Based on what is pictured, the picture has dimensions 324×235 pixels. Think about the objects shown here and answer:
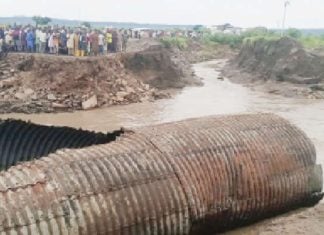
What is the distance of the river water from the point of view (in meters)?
22.8

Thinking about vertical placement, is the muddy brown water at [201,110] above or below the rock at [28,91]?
below

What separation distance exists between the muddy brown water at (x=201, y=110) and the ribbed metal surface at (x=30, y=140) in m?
7.65

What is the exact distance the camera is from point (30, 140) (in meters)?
10.8

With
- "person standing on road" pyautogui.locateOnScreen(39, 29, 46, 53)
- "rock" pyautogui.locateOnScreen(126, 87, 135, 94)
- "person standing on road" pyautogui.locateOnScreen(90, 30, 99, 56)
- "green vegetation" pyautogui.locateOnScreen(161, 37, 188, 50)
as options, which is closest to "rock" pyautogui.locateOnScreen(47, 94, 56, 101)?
"rock" pyautogui.locateOnScreen(126, 87, 135, 94)

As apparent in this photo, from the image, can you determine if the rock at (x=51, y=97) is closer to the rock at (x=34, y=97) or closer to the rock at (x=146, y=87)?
the rock at (x=34, y=97)

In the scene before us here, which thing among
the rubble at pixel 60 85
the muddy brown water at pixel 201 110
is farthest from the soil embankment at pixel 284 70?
the rubble at pixel 60 85

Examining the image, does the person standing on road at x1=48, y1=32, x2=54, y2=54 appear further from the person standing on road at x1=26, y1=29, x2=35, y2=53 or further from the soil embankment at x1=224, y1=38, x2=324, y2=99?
the soil embankment at x1=224, y1=38, x2=324, y2=99

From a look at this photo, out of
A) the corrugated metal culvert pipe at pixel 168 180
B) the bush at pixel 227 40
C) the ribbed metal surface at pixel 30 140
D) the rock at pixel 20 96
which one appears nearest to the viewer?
the corrugated metal culvert pipe at pixel 168 180

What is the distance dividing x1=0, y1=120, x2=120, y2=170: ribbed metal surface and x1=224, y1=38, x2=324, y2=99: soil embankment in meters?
23.9

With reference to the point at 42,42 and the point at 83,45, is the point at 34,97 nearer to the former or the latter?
the point at 42,42

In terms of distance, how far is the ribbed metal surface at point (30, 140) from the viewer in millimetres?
10500

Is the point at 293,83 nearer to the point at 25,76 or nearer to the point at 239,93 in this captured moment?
the point at 239,93

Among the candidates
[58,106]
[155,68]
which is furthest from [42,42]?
[155,68]

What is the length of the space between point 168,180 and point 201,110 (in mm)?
18083
